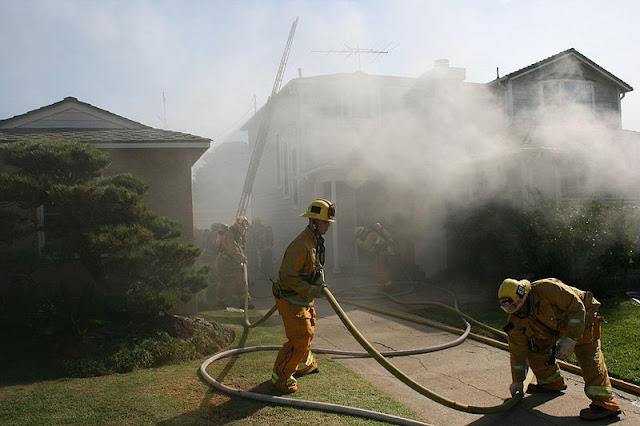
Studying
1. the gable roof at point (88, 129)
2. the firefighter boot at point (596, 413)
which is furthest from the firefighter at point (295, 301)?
the gable roof at point (88, 129)

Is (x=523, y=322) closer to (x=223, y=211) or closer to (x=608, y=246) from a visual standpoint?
(x=608, y=246)

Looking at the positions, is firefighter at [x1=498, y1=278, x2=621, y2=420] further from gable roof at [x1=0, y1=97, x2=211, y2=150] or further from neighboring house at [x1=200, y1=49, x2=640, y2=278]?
neighboring house at [x1=200, y1=49, x2=640, y2=278]

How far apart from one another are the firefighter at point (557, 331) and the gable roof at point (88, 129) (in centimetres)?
594

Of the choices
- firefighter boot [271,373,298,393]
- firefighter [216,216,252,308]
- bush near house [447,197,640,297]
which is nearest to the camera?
firefighter boot [271,373,298,393]

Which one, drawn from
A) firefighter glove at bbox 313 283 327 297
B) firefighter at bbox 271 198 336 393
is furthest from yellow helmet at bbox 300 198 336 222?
firefighter glove at bbox 313 283 327 297

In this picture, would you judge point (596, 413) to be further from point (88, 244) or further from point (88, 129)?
point (88, 129)

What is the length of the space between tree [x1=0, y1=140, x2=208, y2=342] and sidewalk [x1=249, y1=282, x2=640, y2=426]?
2.39m

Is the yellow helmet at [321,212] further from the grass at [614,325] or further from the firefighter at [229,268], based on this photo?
the firefighter at [229,268]

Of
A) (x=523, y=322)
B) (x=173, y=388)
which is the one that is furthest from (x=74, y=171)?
(x=523, y=322)

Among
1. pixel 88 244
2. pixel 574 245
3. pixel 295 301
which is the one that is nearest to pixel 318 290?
pixel 295 301

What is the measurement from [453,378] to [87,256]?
4.70 metres

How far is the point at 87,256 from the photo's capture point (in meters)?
6.33

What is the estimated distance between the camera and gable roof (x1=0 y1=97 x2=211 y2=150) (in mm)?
8367

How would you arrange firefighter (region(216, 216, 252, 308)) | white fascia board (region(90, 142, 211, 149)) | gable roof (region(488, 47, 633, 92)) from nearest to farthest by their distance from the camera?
1. white fascia board (region(90, 142, 211, 149))
2. firefighter (region(216, 216, 252, 308))
3. gable roof (region(488, 47, 633, 92))
